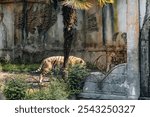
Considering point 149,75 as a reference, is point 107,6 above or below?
above

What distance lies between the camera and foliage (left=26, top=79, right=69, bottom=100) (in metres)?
12.2

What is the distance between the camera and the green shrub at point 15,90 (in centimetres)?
1263

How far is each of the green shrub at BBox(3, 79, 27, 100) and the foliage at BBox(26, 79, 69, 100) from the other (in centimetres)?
20

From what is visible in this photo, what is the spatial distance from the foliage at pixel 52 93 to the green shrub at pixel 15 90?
0.65ft

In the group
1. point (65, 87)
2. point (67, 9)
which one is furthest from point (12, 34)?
point (65, 87)

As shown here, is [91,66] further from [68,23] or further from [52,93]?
[52,93]

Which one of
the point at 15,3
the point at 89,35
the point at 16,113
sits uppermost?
the point at 15,3

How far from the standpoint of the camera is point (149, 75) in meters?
11.9

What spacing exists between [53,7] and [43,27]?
84cm

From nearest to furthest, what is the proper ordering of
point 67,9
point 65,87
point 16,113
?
point 16,113 → point 65,87 → point 67,9

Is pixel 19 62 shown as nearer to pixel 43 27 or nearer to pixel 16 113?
pixel 43 27

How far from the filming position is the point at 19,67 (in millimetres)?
18391

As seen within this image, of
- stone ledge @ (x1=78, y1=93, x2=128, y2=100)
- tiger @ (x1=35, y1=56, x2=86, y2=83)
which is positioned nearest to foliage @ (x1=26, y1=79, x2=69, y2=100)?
stone ledge @ (x1=78, y1=93, x2=128, y2=100)

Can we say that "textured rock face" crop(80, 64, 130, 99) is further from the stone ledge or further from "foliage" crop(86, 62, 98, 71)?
"foliage" crop(86, 62, 98, 71)
